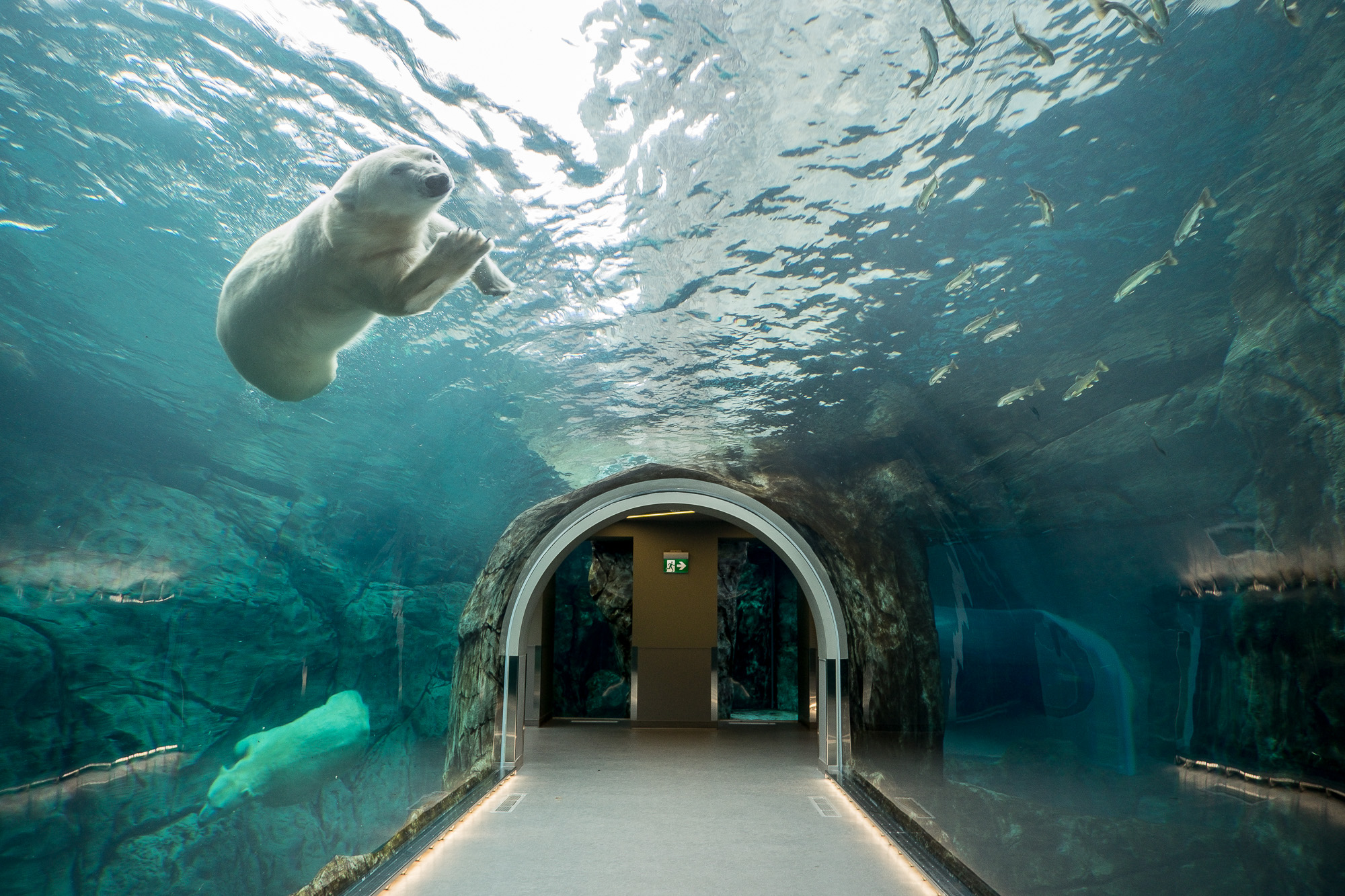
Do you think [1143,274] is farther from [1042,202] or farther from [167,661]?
[167,661]

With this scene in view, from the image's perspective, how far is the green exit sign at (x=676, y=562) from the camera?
14078 millimetres

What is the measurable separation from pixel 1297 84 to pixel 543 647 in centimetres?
1382

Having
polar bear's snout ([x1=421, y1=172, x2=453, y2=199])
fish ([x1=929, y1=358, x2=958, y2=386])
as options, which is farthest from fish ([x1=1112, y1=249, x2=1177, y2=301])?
polar bear's snout ([x1=421, y1=172, x2=453, y2=199])

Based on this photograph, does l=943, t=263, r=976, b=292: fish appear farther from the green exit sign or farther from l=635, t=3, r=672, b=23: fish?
the green exit sign

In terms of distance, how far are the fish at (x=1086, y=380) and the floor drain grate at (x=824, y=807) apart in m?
5.41

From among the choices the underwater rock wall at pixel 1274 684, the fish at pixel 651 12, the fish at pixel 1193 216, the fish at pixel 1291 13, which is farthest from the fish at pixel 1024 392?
the fish at pixel 651 12

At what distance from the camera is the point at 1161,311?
342cm

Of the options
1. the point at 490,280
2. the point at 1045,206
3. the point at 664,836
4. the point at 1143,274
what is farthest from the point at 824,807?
the point at 490,280

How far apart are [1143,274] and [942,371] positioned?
2011 mm

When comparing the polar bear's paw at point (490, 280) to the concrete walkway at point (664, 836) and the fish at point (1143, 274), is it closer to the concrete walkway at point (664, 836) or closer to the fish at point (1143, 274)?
the fish at point (1143, 274)

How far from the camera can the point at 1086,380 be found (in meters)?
3.94

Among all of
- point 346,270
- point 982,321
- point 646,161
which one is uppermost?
point 646,161

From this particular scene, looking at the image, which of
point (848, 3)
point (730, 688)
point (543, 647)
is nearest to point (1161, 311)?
point (848, 3)

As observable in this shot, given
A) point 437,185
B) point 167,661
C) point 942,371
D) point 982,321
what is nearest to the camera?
point 437,185
